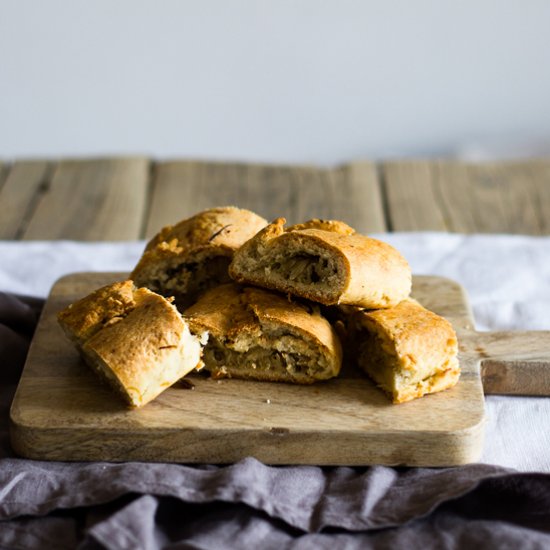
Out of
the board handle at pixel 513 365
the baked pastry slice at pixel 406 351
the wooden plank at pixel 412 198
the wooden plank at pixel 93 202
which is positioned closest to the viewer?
the baked pastry slice at pixel 406 351

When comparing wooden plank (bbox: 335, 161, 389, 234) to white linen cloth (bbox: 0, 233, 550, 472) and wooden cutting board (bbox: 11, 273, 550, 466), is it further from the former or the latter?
wooden cutting board (bbox: 11, 273, 550, 466)

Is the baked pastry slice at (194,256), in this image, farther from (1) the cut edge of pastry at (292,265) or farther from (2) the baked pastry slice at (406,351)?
(2) the baked pastry slice at (406,351)

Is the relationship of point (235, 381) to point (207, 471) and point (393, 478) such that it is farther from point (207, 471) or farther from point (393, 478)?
point (393, 478)

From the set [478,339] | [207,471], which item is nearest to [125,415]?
[207,471]

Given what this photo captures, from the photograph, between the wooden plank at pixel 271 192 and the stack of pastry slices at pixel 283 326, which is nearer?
the stack of pastry slices at pixel 283 326

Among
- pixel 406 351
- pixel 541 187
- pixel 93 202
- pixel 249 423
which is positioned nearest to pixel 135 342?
pixel 249 423

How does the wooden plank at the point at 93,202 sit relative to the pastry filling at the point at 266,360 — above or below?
below

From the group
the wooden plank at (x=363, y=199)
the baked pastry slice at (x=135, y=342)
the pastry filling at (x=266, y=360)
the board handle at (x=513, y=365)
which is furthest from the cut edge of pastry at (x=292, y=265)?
the wooden plank at (x=363, y=199)

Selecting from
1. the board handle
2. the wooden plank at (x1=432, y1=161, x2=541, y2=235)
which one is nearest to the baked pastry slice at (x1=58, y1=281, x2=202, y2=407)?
the board handle
